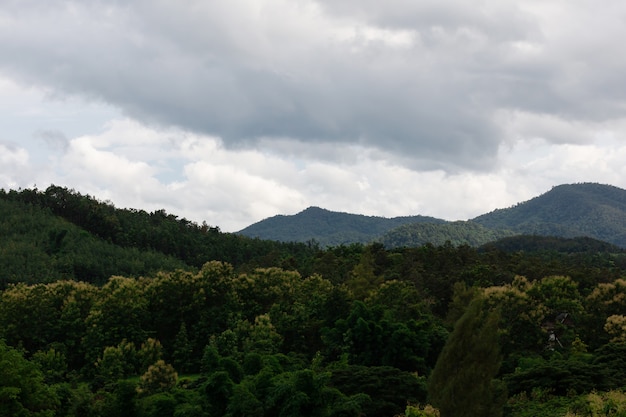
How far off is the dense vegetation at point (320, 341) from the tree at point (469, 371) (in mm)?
60

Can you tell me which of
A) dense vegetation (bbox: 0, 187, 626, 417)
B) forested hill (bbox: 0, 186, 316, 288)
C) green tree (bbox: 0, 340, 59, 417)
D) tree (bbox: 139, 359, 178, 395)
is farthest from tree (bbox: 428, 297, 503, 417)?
forested hill (bbox: 0, 186, 316, 288)

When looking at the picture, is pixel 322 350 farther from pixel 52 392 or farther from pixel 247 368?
pixel 52 392

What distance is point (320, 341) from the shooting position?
5116cm

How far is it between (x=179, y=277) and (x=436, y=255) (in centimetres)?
4331

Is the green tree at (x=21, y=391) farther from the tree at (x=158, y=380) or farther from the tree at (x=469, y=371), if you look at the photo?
the tree at (x=469, y=371)

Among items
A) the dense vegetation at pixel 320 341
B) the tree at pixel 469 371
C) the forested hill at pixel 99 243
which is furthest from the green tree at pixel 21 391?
the forested hill at pixel 99 243

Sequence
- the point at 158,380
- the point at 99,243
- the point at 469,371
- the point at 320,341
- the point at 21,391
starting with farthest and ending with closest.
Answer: the point at 99,243, the point at 320,341, the point at 158,380, the point at 21,391, the point at 469,371

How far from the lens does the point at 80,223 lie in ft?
383

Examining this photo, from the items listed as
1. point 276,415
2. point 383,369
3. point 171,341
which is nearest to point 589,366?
point 383,369

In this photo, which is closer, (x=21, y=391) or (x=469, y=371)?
(x=469, y=371)

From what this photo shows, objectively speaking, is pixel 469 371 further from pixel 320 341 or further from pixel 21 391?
pixel 320 341

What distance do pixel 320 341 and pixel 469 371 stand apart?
2599cm

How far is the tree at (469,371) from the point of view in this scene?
2583 centimetres

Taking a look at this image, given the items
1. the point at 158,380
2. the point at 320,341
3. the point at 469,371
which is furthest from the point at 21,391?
the point at 320,341
